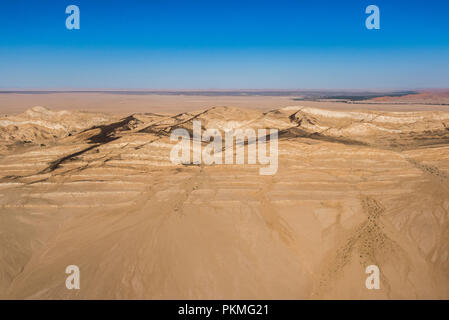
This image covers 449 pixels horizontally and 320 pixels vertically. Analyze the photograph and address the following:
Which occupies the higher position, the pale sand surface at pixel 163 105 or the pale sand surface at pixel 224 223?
the pale sand surface at pixel 163 105

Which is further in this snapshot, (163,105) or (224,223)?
(163,105)

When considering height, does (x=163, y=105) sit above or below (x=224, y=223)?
above

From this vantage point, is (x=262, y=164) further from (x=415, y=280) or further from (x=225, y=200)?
(x=415, y=280)

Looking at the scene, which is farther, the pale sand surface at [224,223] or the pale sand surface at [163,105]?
the pale sand surface at [163,105]

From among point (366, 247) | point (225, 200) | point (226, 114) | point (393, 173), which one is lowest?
point (366, 247)

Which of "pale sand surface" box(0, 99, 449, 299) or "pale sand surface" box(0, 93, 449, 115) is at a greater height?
"pale sand surface" box(0, 93, 449, 115)

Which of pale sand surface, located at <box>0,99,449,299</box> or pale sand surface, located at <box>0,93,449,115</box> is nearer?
pale sand surface, located at <box>0,99,449,299</box>

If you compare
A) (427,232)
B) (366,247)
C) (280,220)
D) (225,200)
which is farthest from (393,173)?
(225,200)
